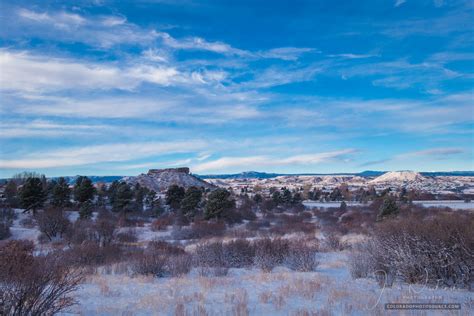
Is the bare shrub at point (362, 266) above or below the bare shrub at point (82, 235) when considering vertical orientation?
above

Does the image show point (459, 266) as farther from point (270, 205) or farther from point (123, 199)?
point (270, 205)

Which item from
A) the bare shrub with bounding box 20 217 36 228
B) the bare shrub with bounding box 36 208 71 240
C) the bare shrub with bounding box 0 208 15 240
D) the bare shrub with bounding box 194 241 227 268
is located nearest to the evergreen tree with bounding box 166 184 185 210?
the bare shrub with bounding box 20 217 36 228

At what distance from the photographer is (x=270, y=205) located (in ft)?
165

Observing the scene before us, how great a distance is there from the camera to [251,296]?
8.15 metres

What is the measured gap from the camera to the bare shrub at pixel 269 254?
39.8 ft

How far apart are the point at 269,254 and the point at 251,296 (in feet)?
15.5

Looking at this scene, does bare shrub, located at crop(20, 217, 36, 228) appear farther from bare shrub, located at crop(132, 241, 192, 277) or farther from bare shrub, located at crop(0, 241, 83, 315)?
bare shrub, located at crop(0, 241, 83, 315)

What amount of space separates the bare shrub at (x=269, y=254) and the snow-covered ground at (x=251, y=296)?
167cm

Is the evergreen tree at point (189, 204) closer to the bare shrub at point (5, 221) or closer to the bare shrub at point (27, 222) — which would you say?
the bare shrub at point (27, 222)

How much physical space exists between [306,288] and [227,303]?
83.1 inches

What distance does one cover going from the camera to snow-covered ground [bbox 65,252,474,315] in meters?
6.92

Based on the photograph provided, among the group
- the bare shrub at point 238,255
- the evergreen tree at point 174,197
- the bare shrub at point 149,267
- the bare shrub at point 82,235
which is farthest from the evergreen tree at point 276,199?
the bare shrub at point 149,267

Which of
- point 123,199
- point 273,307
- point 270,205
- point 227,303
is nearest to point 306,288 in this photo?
point 273,307

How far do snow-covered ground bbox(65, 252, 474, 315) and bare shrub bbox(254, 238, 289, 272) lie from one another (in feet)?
5.47
